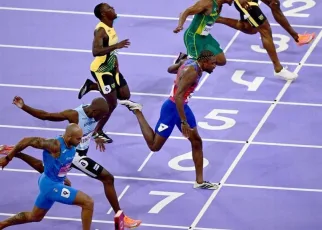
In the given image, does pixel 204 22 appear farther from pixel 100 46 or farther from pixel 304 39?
pixel 304 39

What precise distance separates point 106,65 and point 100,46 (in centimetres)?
35

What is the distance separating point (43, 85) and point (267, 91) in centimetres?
320

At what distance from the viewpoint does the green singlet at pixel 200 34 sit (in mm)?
16031

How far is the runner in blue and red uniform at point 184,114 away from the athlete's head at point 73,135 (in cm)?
157

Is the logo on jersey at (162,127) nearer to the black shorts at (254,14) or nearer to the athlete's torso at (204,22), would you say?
the athlete's torso at (204,22)

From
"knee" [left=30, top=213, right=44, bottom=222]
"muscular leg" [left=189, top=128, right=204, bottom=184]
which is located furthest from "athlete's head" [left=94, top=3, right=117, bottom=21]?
"knee" [left=30, top=213, right=44, bottom=222]

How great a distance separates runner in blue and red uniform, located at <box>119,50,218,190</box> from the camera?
1397 cm

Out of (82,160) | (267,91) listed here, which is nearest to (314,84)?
(267,91)

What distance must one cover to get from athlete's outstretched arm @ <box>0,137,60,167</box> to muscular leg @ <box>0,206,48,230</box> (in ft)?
2.49

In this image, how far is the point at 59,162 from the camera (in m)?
12.9

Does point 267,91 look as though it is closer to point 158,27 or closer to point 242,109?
point 242,109

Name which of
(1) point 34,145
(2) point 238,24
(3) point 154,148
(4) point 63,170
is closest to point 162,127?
(3) point 154,148

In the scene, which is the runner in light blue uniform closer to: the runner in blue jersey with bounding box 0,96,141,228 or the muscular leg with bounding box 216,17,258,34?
the runner in blue jersey with bounding box 0,96,141,228

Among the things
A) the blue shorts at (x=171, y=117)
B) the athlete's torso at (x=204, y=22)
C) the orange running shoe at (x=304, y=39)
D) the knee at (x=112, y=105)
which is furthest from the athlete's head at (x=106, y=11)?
the orange running shoe at (x=304, y=39)
